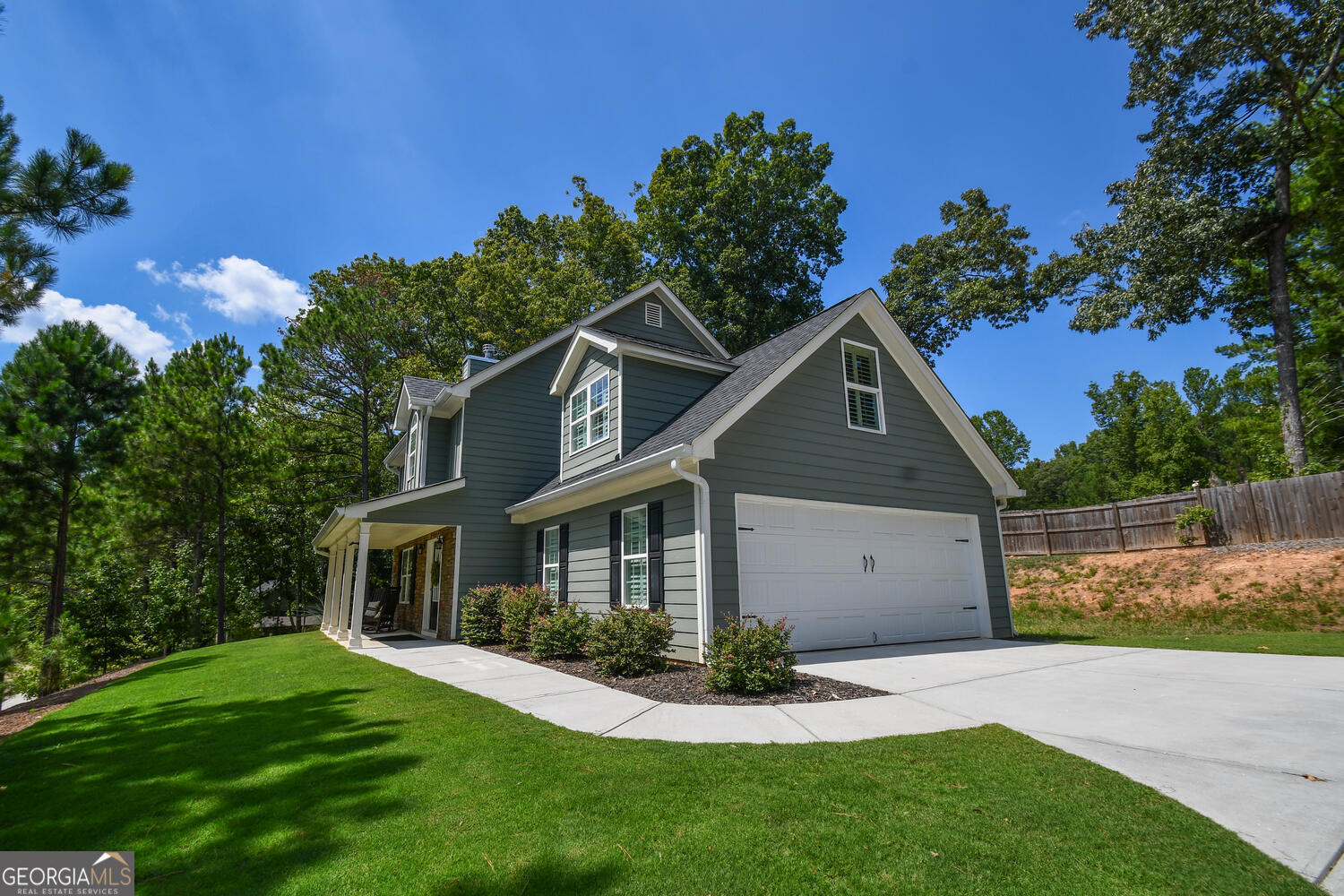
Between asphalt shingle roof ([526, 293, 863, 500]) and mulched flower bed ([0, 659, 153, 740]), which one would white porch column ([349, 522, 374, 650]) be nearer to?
mulched flower bed ([0, 659, 153, 740])

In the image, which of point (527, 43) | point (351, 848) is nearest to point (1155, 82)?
point (527, 43)

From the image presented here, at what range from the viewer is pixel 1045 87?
13.1m

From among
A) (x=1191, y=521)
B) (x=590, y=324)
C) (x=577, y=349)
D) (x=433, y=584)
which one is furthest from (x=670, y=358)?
(x=1191, y=521)

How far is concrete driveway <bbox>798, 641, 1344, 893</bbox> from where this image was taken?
10.3ft

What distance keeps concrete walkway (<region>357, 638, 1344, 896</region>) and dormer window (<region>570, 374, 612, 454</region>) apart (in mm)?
4890

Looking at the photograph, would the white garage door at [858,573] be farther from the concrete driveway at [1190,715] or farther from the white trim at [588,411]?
the white trim at [588,411]

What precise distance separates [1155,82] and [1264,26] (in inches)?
99.0

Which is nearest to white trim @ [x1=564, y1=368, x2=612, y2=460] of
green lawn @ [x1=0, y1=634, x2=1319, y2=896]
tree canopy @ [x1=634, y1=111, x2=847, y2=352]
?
green lawn @ [x1=0, y1=634, x2=1319, y2=896]

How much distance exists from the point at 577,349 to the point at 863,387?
594 centimetres

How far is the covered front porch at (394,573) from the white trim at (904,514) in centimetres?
698

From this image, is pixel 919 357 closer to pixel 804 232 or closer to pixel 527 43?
pixel 527 43

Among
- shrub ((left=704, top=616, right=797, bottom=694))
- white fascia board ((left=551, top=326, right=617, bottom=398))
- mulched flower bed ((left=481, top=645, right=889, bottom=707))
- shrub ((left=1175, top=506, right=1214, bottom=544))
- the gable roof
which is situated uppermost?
white fascia board ((left=551, top=326, right=617, bottom=398))

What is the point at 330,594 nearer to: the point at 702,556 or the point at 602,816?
the point at 702,556

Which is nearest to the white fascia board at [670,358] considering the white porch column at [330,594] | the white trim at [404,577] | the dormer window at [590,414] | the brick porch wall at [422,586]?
the dormer window at [590,414]
